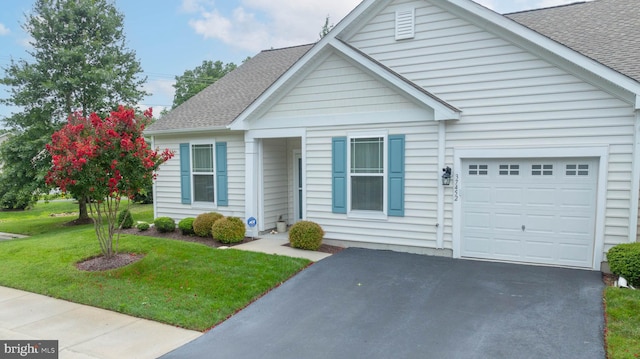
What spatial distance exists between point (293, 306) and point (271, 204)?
17.8ft

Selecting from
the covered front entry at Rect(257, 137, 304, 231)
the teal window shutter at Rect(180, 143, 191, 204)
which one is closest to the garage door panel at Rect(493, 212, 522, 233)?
the covered front entry at Rect(257, 137, 304, 231)

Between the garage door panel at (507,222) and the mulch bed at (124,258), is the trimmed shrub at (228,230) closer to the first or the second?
the mulch bed at (124,258)

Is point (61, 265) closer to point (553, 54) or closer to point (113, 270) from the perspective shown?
point (113, 270)

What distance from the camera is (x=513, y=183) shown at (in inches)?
306

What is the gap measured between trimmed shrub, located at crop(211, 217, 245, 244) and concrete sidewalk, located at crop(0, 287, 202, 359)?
3835 mm

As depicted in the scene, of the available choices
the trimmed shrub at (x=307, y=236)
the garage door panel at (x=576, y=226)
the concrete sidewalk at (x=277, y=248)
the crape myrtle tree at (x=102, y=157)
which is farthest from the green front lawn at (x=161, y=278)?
the garage door panel at (x=576, y=226)

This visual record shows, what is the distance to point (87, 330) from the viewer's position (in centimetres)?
547

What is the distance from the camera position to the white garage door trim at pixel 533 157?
22.9 feet

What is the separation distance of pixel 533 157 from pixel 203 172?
28.8 feet

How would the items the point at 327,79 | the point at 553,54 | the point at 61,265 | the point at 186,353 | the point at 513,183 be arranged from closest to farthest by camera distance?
the point at 186,353
the point at 553,54
the point at 513,183
the point at 61,265
the point at 327,79

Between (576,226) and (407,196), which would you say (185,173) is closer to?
(407,196)

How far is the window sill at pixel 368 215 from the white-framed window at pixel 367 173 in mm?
47

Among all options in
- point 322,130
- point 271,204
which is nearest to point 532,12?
point 322,130

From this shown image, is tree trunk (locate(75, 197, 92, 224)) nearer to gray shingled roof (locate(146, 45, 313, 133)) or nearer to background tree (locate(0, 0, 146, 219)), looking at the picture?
background tree (locate(0, 0, 146, 219))
